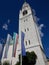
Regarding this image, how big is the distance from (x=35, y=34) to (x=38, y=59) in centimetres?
757

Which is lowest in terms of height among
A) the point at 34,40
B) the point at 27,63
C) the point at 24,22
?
the point at 27,63

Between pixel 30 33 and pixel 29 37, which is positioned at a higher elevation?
pixel 30 33

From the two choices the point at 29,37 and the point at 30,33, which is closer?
the point at 29,37

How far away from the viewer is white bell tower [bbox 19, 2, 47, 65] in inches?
1535

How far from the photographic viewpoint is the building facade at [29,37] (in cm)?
3922

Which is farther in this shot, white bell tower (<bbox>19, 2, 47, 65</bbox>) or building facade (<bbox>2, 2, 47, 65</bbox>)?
building facade (<bbox>2, 2, 47, 65</bbox>)

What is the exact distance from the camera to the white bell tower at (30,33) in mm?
39000

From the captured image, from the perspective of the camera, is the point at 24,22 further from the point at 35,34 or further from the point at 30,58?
the point at 30,58

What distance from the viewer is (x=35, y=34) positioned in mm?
42031

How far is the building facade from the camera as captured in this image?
3922 centimetres

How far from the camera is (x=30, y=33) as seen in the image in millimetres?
43031

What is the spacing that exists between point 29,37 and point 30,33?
1.24m

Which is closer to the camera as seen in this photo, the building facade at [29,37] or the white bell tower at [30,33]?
the white bell tower at [30,33]

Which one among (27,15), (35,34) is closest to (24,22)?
(27,15)
